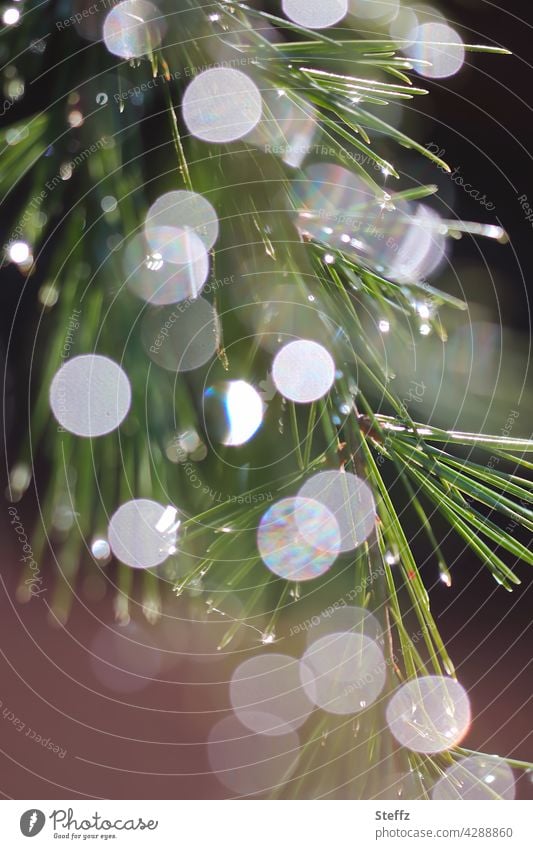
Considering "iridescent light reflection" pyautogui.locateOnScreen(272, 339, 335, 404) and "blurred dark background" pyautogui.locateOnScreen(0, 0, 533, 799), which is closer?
"iridescent light reflection" pyautogui.locateOnScreen(272, 339, 335, 404)

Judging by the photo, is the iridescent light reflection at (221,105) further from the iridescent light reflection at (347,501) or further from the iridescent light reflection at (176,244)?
the iridescent light reflection at (347,501)

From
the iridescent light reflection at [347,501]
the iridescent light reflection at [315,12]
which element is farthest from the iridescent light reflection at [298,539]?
the iridescent light reflection at [315,12]

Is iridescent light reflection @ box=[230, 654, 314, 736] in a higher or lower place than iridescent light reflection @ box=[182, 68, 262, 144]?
lower

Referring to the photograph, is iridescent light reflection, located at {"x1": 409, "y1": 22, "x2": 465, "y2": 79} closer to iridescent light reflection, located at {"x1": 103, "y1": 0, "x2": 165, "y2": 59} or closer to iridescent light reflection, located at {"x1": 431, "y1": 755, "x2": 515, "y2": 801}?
iridescent light reflection, located at {"x1": 103, "y1": 0, "x2": 165, "y2": 59}

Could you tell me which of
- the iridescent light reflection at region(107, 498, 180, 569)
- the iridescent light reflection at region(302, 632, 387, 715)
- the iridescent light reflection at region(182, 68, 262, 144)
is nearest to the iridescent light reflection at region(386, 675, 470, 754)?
the iridescent light reflection at region(302, 632, 387, 715)

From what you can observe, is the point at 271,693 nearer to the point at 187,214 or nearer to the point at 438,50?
the point at 187,214

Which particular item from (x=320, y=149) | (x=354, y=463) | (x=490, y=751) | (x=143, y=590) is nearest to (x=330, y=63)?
(x=320, y=149)
